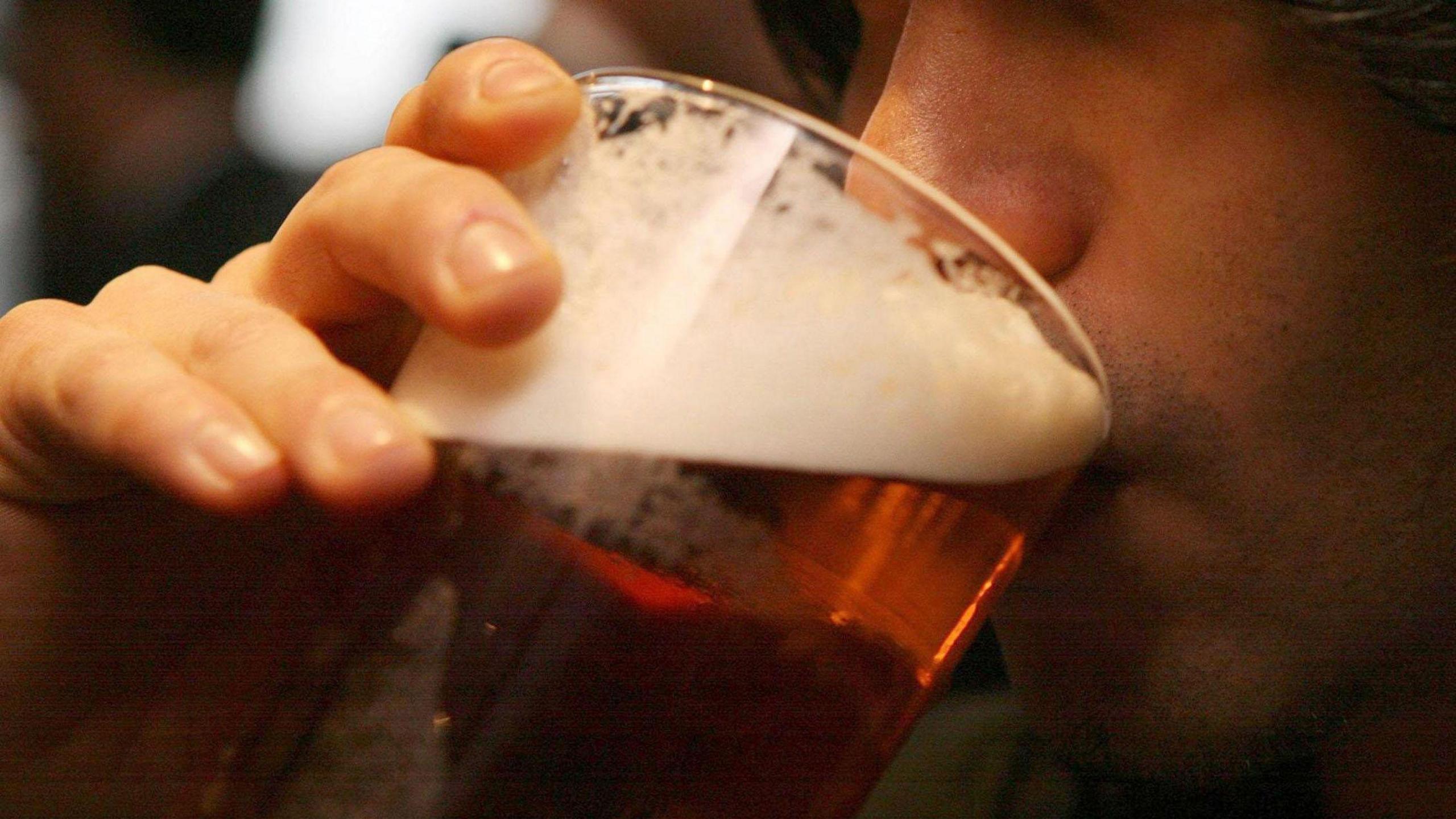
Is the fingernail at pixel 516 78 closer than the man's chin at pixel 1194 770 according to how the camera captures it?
Yes

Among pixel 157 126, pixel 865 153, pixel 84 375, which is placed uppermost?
pixel 865 153

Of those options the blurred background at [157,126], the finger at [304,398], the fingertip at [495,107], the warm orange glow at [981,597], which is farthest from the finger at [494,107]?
the blurred background at [157,126]

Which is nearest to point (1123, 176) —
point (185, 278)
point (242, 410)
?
point (242, 410)

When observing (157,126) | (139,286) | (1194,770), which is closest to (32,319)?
(139,286)

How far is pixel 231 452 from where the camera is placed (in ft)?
1.70

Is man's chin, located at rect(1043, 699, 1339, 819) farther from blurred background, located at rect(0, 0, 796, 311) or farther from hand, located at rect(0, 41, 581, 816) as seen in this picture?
blurred background, located at rect(0, 0, 796, 311)

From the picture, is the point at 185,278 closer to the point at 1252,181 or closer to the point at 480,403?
the point at 480,403

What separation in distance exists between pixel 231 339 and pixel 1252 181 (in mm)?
786

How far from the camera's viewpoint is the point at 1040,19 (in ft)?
2.95

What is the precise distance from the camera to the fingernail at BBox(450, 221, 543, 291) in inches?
18.6

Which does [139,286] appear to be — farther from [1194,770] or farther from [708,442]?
[1194,770]

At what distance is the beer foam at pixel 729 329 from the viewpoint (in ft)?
1.58

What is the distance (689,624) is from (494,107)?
1.08ft

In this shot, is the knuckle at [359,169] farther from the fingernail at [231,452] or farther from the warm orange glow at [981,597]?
the warm orange glow at [981,597]
